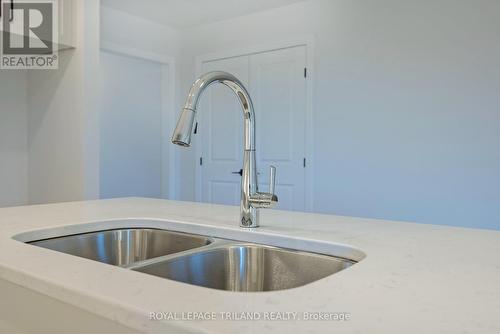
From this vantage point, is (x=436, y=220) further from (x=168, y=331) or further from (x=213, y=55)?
(x=168, y=331)

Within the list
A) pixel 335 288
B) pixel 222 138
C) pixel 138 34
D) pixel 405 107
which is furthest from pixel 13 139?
pixel 335 288

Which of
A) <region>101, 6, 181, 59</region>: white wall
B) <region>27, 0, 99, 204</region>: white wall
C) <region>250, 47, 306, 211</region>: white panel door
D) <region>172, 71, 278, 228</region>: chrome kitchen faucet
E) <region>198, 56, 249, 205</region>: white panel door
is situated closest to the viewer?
<region>172, 71, 278, 228</region>: chrome kitchen faucet

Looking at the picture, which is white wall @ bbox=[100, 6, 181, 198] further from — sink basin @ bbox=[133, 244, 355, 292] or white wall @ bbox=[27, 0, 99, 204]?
sink basin @ bbox=[133, 244, 355, 292]

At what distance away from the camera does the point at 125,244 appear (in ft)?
4.05

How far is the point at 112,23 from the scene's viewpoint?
3668 millimetres

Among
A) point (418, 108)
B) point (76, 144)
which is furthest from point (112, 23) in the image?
point (418, 108)

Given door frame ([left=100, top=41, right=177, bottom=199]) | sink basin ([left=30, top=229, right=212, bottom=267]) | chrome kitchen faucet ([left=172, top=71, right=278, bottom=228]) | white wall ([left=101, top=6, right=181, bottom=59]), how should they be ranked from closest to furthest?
chrome kitchen faucet ([left=172, top=71, right=278, bottom=228]) < sink basin ([left=30, top=229, right=212, bottom=267]) < white wall ([left=101, top=6, right=181, bottom=59]) < door frame ([left=100, top=41, right=177, bottom=199])

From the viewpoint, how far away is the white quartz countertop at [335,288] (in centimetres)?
46

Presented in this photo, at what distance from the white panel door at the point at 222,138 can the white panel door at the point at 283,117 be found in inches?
8.4

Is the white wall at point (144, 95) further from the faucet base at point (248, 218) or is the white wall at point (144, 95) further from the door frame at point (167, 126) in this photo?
the faucet base at point (248, 218)

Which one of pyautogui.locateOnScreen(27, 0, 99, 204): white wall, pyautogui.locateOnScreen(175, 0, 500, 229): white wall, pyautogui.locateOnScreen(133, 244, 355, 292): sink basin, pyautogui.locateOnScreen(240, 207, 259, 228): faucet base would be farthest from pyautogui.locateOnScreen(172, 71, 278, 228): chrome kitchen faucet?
pyautogui.locateOnScreen(175, 0, 500, 229): white wall

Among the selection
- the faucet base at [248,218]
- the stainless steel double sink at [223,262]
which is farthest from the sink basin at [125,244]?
the faucet base at [248,218]

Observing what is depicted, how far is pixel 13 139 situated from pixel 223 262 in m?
2.82

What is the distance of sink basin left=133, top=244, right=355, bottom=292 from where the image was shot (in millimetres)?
889
